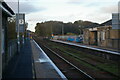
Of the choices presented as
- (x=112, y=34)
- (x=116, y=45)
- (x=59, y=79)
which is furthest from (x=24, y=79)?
(x=112, y=34)

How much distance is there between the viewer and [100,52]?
24.4 metres

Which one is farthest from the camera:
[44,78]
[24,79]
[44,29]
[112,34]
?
[44,29]

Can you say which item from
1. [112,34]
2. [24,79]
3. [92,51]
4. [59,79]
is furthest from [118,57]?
[112,34]

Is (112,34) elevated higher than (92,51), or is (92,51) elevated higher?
(112,34)

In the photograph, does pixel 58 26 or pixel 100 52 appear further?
pixel 58 26

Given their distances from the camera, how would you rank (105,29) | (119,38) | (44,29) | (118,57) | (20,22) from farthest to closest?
(44,29), (105,29), (119,38), (20,22), (118,57)

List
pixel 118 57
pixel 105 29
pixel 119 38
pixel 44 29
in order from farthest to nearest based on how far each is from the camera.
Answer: pixel 44 29, pixel 105 29, pixel 119 38, pixel 118 57

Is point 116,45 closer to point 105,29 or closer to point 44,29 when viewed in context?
point 105,29

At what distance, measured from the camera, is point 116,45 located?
31.3 meters

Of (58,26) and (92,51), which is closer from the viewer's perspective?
(92,51)

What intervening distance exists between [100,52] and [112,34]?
1058cm

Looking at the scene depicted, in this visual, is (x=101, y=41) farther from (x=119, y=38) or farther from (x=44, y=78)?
(x=44, y=78)

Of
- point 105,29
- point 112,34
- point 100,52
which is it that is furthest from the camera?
point 105,29

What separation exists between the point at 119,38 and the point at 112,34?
3.02 m
